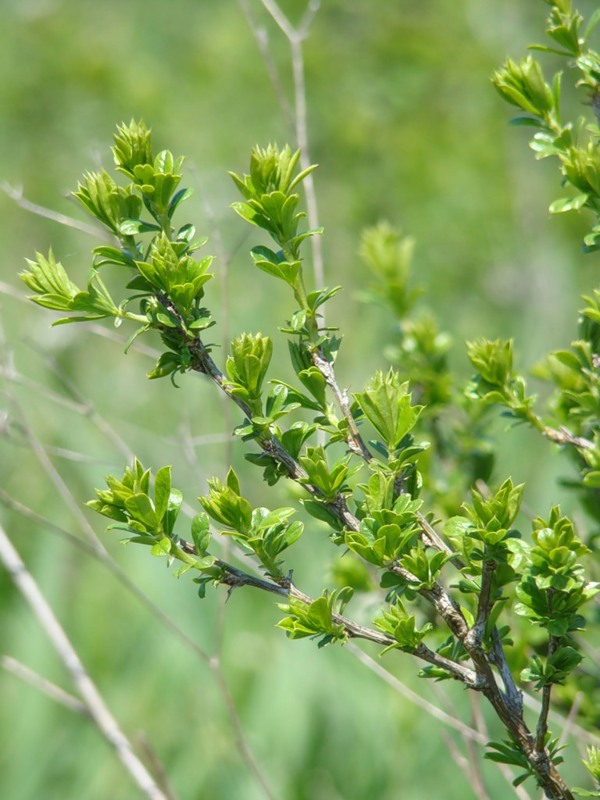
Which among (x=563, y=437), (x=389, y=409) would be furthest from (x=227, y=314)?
(x=389, y=409)

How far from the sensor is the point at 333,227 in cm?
299

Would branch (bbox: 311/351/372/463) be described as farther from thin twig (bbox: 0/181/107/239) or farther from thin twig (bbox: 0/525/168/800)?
thin twig (bbox: 0/525/168/800)

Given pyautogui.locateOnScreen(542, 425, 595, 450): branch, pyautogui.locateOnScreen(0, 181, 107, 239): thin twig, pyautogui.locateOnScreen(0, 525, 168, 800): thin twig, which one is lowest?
pyautogui.locateOnScreen(0, 525, 168, 800): thin twig

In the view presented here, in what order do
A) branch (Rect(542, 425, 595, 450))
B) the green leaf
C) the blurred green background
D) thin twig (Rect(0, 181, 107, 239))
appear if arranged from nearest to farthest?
the green leaf
branch (Rect(542, 425, 595, 450))
thin twig (Rect(0, 181, 107, 239))
the blurred green background

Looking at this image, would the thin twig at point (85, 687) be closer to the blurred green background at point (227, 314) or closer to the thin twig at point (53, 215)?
the blurred green background at point (227, 314)

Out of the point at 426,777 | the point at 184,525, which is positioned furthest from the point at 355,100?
the point at 426,777

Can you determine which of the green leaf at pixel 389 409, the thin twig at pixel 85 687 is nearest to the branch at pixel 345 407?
the green leaf at pixel 389 409

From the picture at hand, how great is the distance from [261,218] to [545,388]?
4.83 ft

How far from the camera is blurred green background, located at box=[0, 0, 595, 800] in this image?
5.38 feet

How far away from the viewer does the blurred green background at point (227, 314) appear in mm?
1639

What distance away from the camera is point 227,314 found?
1760mm

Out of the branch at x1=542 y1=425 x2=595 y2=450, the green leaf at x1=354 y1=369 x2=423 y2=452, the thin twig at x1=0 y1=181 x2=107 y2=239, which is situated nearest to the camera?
the green leaf at x1=354 y1=369 x2=423 y2=452

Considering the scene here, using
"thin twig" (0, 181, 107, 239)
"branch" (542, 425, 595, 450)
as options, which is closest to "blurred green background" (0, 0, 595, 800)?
"thin twig" (0, 181, 107, 239)

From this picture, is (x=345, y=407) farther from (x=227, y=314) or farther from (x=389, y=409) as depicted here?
(x=227, y=314)
